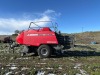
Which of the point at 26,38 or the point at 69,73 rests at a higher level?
the point at 26,38

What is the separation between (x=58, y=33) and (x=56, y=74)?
672cm

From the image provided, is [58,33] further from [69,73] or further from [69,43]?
[69,73]

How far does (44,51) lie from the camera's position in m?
15.6

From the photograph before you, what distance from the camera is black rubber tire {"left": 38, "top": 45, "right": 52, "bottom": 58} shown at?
1548cm

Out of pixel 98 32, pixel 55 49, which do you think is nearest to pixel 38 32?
pixel 55 49

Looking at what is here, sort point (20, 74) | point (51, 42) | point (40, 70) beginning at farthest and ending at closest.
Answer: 1. point (51, 42)
2. point (40, 70)
3. point (20, 74)

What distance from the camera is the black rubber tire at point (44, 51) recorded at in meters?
15.5

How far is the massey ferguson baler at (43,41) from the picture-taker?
15586 mm

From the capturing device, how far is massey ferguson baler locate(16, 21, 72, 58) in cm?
1559

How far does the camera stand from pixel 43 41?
15688mm

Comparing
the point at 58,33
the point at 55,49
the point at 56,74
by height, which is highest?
the point at 58,33

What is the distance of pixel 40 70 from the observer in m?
10.4

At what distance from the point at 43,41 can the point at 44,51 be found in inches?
→ 28.3

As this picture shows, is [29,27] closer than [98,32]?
Yes
